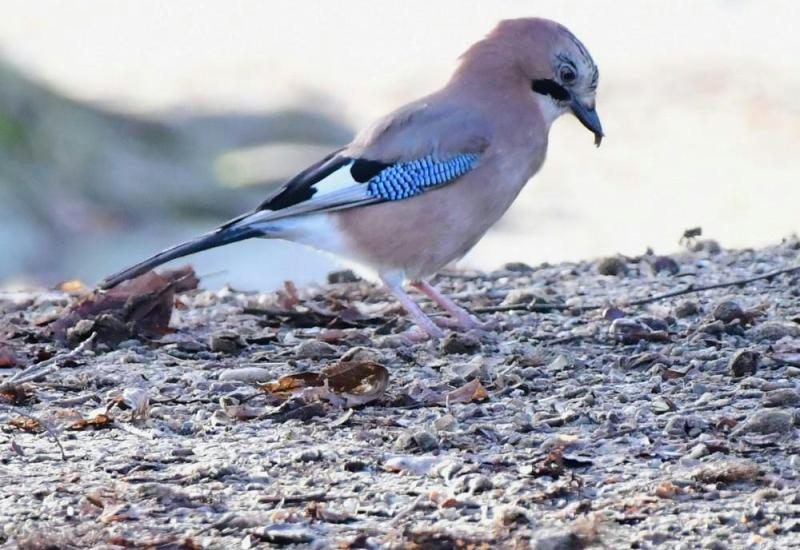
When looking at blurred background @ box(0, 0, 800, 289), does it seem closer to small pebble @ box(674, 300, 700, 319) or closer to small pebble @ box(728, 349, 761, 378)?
small pebble @ box(674, 300, 700, 319)

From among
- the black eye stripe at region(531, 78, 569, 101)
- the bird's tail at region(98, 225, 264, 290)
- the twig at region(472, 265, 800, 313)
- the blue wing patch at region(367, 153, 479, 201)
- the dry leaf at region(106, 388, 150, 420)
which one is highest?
the black eye stripe at region(531, 78, 569, 101)

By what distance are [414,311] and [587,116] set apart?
1.13 meters

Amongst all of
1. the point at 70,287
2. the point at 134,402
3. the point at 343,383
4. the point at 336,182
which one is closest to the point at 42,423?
the point at 134,402

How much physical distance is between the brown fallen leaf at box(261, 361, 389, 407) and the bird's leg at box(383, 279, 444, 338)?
2.68 feet

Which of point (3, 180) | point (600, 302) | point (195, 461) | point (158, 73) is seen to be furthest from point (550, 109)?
point (158, 73)

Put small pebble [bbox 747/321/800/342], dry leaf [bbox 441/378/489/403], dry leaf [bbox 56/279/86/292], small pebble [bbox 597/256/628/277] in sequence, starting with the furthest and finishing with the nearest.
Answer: dry leaf [bbox 56/279/86/292]
small pebble [bbox 597/256/628/277]
small pebble [bbox 747/321/800/342]
dry leaf [bbox 441/378/489/403]

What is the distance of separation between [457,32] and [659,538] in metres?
13.1

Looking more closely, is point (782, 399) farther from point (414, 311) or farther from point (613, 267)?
point (613, 267)

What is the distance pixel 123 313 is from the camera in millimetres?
5426

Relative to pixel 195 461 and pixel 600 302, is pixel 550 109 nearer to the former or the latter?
pixel 600 302

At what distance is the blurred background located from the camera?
35.7 ft

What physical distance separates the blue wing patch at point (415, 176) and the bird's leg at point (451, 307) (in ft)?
1.19

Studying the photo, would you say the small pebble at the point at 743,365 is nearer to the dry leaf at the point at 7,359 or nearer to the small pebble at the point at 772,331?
the small pebble at the point at 772,331

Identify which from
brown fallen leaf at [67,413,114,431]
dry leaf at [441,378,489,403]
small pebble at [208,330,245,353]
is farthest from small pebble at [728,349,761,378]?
brown fallen leaf at [67,413,114,431]
